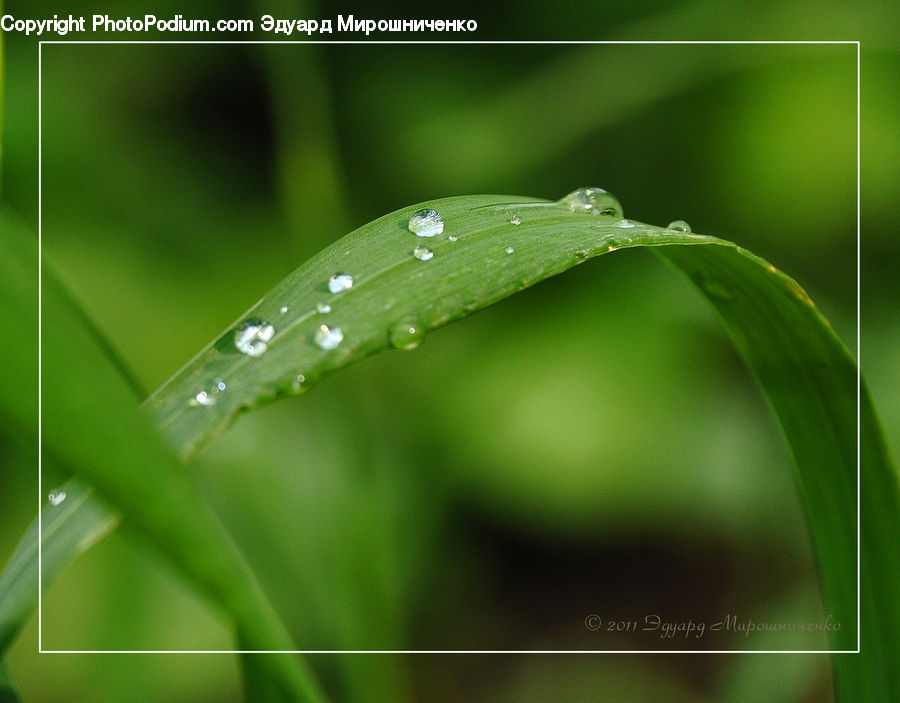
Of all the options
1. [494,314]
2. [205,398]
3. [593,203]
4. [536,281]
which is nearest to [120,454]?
[205,398]

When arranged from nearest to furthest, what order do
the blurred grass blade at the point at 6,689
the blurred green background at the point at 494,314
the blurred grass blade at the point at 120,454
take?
the blurred grass blade at the point at 120,454 < the blurred grass blade at the point at 6,689 < the blurred green background at the point at 494,314

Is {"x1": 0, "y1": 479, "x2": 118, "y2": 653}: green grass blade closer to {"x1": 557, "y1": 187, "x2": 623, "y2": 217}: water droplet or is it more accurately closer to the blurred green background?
{"x1": 557, "y1": 187, "x2": 623, "y2": 217}: water droplet

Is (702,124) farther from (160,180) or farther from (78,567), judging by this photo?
(78,567)

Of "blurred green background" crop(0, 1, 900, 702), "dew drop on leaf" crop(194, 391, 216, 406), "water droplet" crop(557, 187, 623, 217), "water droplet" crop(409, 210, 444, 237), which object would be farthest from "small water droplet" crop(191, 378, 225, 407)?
"blurred green background" crop(0, 1, 900, 702)

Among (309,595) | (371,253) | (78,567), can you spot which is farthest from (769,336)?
(78,567)

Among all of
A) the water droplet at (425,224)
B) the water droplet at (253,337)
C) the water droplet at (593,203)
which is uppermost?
the water droplet at (593,203)

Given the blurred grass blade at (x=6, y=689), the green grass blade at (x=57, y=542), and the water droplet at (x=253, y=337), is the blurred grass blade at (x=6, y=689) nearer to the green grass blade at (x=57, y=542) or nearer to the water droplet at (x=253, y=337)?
the green grass blade at (x=57, y=542)

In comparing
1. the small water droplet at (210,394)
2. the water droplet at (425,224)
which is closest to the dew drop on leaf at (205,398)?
the small water droplet at (210,394)
